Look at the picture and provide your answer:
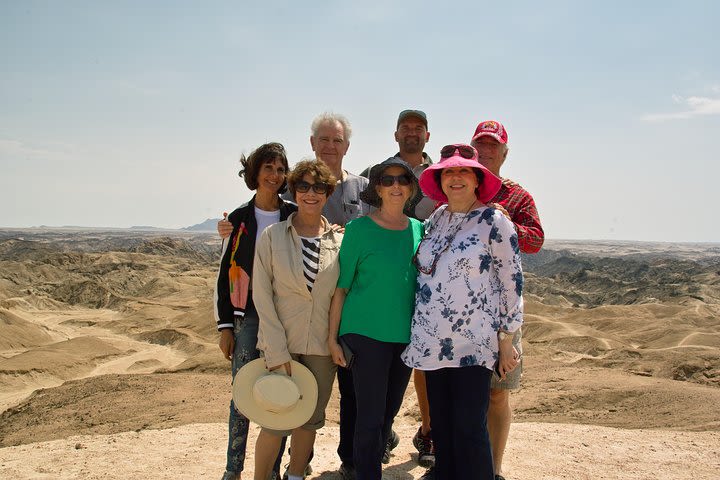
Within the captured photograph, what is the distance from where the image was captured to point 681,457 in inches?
190

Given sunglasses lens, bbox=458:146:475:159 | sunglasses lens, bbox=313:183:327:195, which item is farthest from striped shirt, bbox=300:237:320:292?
sunglasses lens, bbox=458:146:475:159

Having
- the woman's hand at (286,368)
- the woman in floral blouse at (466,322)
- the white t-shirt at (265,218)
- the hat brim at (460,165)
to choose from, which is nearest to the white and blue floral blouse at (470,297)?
the woman in floral blouse at (466,322)

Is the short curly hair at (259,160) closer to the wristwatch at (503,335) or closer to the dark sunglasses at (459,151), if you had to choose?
the dark sunglasses at (459,151)

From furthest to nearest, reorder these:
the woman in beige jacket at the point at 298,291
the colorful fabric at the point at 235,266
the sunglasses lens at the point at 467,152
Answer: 1. the colorful fabric at the point at 235,266
2. the woman in beige jacket at the point at 298,291
3. the sunglasses lens at the point at 467,152

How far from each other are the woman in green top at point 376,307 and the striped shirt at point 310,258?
167 mm

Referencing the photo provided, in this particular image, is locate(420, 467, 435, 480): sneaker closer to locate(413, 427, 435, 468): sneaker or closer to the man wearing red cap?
locate(413, 427, 435, 468): sneaker

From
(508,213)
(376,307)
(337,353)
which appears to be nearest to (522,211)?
(508,213)

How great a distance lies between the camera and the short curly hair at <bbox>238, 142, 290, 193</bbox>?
3732mm

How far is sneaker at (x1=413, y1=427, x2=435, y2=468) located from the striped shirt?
1.85 m

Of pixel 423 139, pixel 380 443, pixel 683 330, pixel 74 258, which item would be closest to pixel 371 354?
pixel 380 443

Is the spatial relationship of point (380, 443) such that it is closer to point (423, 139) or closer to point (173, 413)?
point (423, 139)

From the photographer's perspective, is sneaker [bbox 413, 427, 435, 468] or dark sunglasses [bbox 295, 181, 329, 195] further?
sneaker [bbox 413, 427, 435, 468]

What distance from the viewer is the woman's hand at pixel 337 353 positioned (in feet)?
10.6

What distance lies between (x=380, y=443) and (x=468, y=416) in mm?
566
